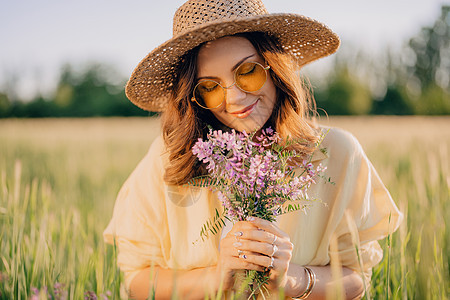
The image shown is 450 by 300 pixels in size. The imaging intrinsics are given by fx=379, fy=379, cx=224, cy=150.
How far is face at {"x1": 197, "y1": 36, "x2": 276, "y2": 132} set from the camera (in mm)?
1372

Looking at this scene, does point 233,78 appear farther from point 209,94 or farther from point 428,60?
point 428,60

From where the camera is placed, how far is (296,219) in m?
1.50

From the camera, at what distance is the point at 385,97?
120 ft

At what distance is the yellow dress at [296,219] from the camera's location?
4.96ft

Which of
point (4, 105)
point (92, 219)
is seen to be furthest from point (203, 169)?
point (4, 105)

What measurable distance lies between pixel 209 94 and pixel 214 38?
0.67 ft

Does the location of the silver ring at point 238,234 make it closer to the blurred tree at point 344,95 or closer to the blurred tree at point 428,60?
the blurred tree at point 428,60

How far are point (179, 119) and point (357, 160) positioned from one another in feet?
2.50

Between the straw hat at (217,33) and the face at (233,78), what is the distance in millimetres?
47

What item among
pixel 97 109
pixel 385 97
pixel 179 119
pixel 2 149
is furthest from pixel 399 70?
Result: pixel 179 119

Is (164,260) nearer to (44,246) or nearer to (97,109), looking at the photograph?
(44,246)

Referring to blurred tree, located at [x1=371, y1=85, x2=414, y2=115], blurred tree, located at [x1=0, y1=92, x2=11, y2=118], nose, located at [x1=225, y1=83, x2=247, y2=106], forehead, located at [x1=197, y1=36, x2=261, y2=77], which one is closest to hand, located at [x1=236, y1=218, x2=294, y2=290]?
nose, located at [x1=225, y1=83, x2=247, y2=106]

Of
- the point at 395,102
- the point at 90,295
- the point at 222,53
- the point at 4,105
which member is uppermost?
the point at 222,53

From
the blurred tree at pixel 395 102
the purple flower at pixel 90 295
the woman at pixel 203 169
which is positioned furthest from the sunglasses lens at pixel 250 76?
the blurred tree at pixel 395 102
